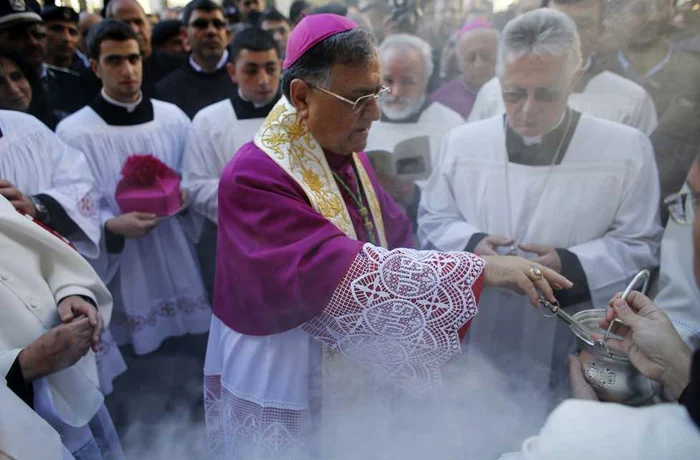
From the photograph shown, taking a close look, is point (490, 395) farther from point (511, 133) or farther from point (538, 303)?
point (511, 133)

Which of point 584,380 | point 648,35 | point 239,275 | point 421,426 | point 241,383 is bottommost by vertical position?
point 421,426

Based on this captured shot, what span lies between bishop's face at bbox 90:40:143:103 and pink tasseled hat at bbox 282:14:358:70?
219cm

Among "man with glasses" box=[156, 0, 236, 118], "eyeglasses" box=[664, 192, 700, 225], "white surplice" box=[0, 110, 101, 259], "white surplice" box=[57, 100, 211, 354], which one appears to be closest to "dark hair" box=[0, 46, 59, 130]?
"white surplice" box=[57, 100, 211, 354]

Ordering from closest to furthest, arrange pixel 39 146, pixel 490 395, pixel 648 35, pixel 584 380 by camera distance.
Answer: pixel 584 380, pixel 490 395, pixel 39 146, pixel 648 35

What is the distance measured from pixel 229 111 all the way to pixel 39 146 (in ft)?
4.34

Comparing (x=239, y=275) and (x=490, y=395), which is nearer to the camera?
(x=239, y=275)

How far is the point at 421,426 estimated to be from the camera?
191 cm

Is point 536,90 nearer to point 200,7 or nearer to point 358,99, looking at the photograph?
point 358,99

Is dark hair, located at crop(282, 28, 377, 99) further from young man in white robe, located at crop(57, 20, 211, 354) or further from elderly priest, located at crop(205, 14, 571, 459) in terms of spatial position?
young man in white robe, located at crop(57, 20, 211, 354)

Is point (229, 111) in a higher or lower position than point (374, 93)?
lower

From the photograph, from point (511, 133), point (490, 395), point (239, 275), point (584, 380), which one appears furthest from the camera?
point (511, 133)

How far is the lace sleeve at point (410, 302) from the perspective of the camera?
4.99ft

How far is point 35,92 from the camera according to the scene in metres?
3.21

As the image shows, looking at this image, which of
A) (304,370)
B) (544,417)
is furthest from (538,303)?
(304,370)
